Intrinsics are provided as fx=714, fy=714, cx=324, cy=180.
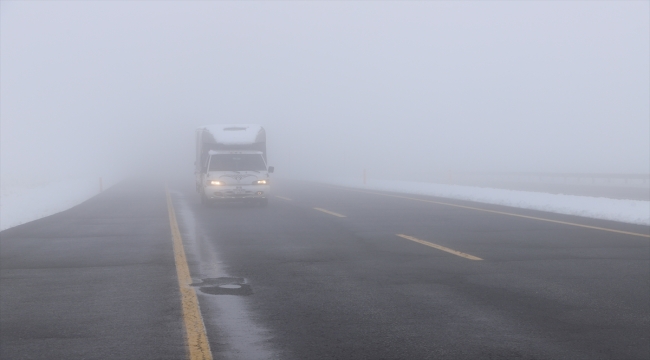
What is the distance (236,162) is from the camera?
2520cm

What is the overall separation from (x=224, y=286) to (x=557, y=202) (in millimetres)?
15976

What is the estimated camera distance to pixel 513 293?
338 inches

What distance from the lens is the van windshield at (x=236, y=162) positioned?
25.0 meters

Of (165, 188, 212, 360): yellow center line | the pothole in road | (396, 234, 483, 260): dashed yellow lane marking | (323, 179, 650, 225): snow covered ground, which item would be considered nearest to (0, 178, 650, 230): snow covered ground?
(323, 179, 650, 225): snow covered ground

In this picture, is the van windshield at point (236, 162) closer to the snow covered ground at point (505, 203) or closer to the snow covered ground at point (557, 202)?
the snow covered ground at point (505, 203)

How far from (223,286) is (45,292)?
86.9 inches

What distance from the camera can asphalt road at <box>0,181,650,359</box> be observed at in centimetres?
629

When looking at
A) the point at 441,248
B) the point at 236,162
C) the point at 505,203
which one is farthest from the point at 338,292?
the point at 505,203

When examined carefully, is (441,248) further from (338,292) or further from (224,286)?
(224,286)

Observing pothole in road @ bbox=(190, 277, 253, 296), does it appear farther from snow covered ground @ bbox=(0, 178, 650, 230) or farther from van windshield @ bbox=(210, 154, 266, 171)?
van windshield @ bbox=(210, 154, 266, 171)

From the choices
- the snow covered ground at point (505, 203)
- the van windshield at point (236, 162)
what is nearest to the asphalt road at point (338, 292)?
the snow covered ground at point (505, 203)

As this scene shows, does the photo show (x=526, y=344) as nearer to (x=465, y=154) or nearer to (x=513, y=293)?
(x=513, y=293)

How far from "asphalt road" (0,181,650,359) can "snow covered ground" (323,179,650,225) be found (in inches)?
98.8

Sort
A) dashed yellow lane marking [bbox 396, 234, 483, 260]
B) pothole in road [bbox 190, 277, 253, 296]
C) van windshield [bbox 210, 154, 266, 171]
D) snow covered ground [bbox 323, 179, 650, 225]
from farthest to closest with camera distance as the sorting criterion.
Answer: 1. van windshield [bbox 210, 154, 266, 171]
2. snow covered ground [bbox 323, 179, 650, 225]
3. dashed yellow lane marking [bbox 396, 234, 483, 260]
4. pothole in road [bbox 190, 277, 253, 296]
